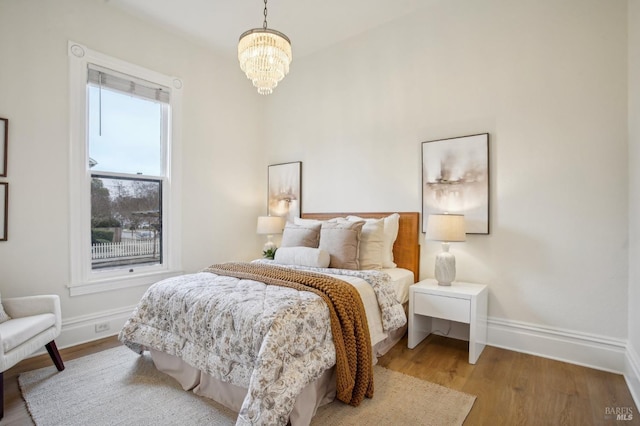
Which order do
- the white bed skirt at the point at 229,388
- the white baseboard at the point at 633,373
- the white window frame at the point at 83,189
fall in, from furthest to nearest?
the white window frame at the point at 83,189, the white baseboard at the point at 633,373, the white bed skirt at the point at 229,388

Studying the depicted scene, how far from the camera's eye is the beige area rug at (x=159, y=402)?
1.80m

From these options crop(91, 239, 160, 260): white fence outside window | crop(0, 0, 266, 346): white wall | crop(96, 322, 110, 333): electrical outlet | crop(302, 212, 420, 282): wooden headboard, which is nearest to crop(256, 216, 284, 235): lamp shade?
crop(0, 0, 266, 346): white wall

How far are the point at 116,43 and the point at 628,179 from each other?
460 cm

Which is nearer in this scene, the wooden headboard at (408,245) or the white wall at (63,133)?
the white wall at (63,133)

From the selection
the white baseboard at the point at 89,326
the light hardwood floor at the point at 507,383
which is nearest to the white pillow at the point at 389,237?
the light hardwood floor at the point at 507,383

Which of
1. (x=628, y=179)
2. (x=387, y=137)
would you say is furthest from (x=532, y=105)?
(x=387, y=137)

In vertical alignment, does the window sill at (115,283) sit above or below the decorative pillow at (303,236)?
below

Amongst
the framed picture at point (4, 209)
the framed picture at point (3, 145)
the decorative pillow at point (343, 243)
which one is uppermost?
the framed picture at point (3, 145)

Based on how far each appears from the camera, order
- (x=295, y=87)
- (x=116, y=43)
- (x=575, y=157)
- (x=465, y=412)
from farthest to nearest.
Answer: (x=295, y=87), (x=116, y=43), (x=575, y=157), (x=465, y=412)

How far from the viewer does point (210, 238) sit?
4027 millimetres

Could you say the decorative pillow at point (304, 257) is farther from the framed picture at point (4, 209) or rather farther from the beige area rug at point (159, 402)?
the framed picture at point (4, 209)

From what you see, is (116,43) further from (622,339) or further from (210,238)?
(622,339)

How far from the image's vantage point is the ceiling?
10.3 ft

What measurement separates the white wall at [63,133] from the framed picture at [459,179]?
2597mm
